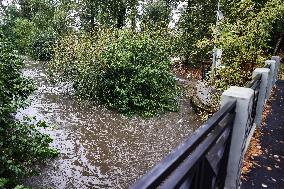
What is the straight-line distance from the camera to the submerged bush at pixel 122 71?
15281mm

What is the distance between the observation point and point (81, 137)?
12.0 metres

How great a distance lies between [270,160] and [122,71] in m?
10.6

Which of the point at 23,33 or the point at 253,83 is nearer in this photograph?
the point at 253,83

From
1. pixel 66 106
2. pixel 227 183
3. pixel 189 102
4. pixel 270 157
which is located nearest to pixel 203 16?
pixel 189 102

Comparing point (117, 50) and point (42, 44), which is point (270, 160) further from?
point (42, 44)

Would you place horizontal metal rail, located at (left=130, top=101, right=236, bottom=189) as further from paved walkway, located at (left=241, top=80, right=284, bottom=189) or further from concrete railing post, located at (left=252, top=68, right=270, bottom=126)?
concrete railing post, located at (left=252, top=68, right=270, bottom=126)

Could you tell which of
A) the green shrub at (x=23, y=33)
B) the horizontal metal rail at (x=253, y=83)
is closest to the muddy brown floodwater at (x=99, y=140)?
the horizontal metal rail at (x=253, y=83)

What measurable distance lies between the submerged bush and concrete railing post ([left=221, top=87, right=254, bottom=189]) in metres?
10.4

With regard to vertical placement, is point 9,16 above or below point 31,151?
above

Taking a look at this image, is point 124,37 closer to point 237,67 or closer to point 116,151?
point 116,151

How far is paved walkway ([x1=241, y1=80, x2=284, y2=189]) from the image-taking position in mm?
5077

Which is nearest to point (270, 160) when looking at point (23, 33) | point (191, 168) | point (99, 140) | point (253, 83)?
point (253, 83)

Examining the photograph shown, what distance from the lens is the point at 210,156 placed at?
3.13 m

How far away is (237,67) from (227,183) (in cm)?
550
